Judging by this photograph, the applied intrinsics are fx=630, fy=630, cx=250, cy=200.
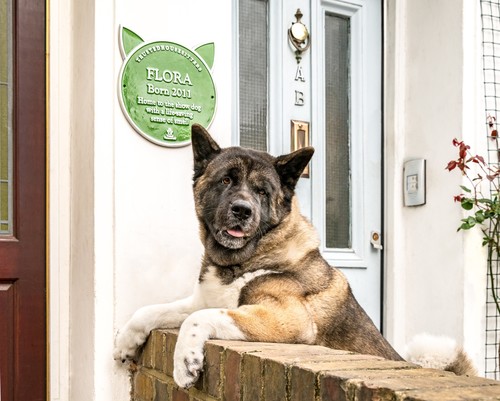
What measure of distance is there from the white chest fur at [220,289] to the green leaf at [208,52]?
0.95m

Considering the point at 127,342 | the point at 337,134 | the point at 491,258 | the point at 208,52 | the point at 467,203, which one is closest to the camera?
the point at 127,342

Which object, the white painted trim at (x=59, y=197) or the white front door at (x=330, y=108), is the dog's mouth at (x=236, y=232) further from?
the white front door at (x=330, y=108)

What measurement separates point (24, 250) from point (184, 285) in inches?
25.4

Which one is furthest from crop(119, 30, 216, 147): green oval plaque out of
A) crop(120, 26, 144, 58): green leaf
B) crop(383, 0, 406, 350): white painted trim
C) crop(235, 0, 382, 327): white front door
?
crop(383, 0, 406, 350): white painted trim

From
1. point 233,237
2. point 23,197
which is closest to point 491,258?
point 233,237

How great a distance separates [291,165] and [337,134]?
3.84ft

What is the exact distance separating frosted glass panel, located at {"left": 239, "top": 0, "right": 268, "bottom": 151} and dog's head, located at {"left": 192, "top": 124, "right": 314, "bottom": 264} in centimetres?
79

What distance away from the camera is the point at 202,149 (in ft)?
7.43

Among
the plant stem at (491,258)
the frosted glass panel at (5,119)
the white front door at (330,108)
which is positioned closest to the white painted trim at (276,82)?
the white front door at (330,108)

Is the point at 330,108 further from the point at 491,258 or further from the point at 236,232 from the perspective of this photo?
the point at 236,232

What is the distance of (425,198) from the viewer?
3229 millimetres

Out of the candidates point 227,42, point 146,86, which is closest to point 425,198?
point 227,42

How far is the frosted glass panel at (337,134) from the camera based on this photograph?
3.28 metres

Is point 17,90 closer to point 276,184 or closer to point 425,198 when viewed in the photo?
point 276,184
